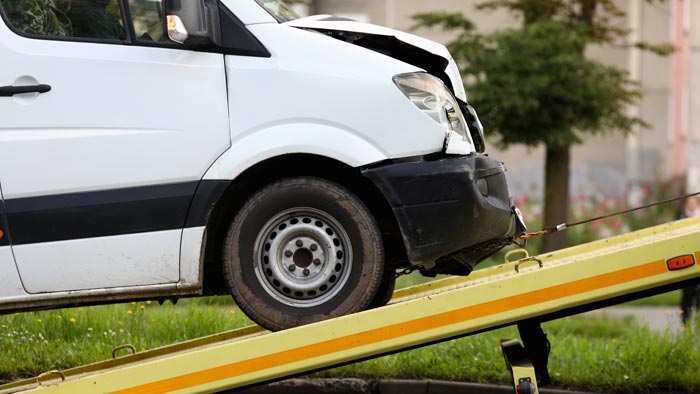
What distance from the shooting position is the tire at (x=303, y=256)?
4.58 m

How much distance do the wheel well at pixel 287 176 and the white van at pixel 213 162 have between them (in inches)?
1.3

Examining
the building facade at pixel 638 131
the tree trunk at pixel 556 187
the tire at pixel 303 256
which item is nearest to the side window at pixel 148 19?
the tire at pixel 303 256

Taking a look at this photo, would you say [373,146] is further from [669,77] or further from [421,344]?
[669,77]

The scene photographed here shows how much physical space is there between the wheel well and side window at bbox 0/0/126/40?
86 centimetres

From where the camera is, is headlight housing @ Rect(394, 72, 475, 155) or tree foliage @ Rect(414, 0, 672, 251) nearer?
headlight housing @ Rect(394, 72, 475, 155)

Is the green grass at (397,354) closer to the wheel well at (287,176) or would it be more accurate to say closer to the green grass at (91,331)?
the green grass at (91,331)

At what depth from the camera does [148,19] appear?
15.5 feet

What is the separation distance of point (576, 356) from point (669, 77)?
15874mm

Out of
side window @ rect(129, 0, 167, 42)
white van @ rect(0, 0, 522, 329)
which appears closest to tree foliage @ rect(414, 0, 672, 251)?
white van @ rect(0, 0, 522, 329)

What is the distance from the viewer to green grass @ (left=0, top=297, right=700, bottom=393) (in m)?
6.41

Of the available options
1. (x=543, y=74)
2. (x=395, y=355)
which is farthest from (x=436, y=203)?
(x=543, y=74)

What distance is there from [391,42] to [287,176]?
788 millimetres

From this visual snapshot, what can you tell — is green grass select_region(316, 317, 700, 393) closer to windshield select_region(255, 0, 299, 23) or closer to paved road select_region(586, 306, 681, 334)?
windshield select_region(255, 0, 299, 23)

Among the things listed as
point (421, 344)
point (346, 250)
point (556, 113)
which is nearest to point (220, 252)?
point (346, 250)
